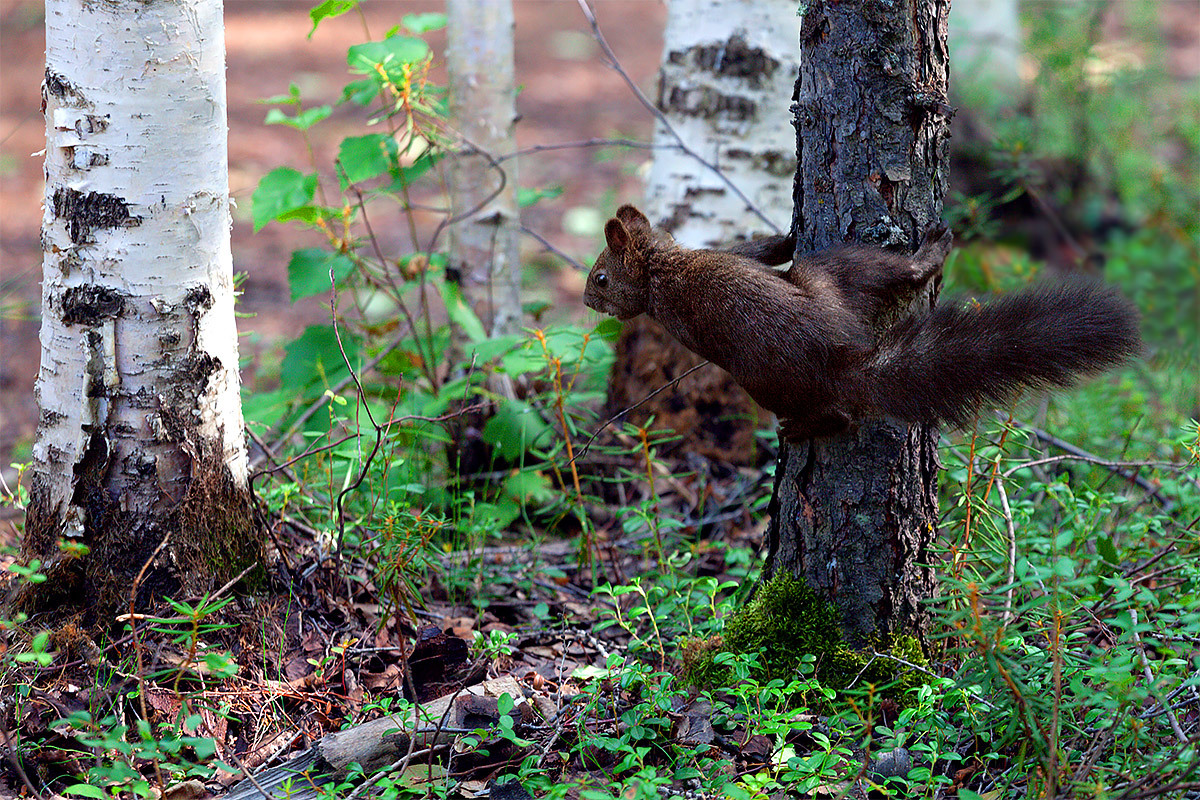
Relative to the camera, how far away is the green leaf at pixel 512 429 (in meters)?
3.53

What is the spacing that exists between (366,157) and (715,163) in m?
1.39

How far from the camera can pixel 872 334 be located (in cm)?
223

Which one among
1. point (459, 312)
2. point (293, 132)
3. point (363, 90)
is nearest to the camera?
point (363, 90)

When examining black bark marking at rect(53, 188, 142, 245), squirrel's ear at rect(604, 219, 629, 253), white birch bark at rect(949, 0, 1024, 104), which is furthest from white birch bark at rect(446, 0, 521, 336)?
white birch bark at rect(949, 0, 1024, 104)

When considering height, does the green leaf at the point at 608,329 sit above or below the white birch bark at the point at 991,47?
below

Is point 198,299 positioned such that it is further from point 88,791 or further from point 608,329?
point 608,329

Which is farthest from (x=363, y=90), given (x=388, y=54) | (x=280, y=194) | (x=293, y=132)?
(x=293, y=132)

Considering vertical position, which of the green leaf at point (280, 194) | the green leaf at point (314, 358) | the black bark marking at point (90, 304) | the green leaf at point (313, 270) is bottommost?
the green leaf at point (314, 358)

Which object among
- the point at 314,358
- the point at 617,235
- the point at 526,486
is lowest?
the point at 526,486

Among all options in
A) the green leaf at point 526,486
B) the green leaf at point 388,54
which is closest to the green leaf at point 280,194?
the green leaf at point 388,54

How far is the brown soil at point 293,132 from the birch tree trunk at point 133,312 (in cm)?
177

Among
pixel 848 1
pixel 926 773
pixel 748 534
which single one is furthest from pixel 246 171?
pixel 926 773

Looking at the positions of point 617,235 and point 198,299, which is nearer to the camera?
point 198,299

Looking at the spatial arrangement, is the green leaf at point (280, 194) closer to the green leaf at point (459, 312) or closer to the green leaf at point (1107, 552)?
the green leaf at point (459, 312)
